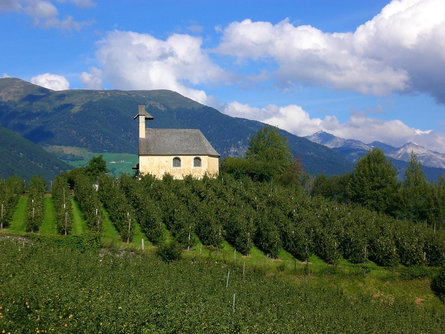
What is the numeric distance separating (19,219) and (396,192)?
49.4 meters

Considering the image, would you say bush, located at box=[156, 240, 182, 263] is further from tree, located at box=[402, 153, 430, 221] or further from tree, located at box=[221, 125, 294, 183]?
tree, located at box=[402, 153, 430, 221]

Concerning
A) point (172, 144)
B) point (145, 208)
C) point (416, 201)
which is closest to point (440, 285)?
point (416, 201)

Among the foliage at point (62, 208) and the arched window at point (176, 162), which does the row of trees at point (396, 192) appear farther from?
the foliage at point (62, 208)

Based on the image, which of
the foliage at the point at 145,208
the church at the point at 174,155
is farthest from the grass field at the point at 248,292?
the church at the point at 174,155

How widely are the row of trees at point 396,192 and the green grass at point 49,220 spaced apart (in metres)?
41.5

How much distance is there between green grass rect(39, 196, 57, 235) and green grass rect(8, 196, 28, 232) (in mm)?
1729

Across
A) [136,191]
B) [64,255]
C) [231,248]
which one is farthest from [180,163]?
[64,255]

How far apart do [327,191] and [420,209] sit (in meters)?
35.6

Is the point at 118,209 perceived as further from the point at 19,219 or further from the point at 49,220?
the point at 19,219

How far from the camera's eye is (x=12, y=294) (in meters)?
16.2

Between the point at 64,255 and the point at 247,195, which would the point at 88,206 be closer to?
the point at 64,255

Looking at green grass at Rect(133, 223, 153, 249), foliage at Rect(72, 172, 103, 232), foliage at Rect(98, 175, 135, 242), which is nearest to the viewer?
green grass at Rect(133, 223, 153, 249)

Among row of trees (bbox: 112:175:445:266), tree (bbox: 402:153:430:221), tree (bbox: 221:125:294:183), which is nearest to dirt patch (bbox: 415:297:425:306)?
row of trees (bbox: 112:175:445:266)

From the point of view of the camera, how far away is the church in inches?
2291
